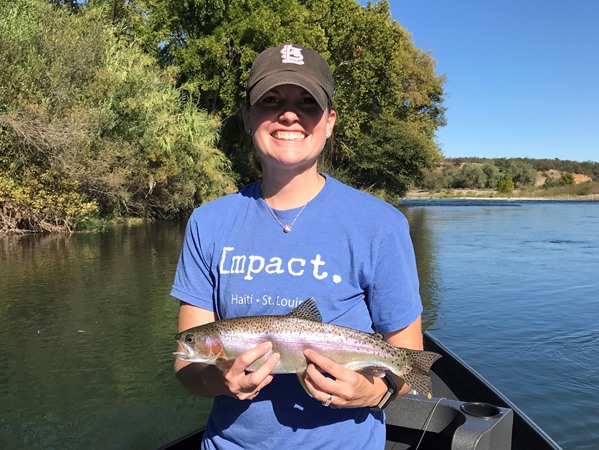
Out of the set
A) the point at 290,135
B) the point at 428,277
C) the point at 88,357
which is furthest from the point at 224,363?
the point at 428,277

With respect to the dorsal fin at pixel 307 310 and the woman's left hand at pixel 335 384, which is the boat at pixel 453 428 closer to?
the woman's left hand at pixel 335 384

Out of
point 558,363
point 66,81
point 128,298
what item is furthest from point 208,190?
point 558,363

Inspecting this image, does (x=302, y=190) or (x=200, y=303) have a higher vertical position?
(x=302, y=190)

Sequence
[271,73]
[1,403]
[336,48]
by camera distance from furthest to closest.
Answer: [336,48] < [1,403] < [271,73]

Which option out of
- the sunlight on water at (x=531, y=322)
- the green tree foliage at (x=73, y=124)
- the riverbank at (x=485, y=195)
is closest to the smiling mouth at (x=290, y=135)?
the sunlight on water at (x=531, y=322)

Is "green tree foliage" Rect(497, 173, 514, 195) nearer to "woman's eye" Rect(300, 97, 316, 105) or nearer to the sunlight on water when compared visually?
the sunlight on water

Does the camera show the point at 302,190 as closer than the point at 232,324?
No

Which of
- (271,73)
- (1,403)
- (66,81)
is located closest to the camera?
(271,73)

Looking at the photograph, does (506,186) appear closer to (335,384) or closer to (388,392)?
(388,392)

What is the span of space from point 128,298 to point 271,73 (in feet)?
35.7

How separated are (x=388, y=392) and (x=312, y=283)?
0.50m

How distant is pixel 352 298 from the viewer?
2.00 metres

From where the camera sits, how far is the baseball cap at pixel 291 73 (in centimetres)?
205

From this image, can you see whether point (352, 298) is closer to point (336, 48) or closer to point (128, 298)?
point (128, 298)
